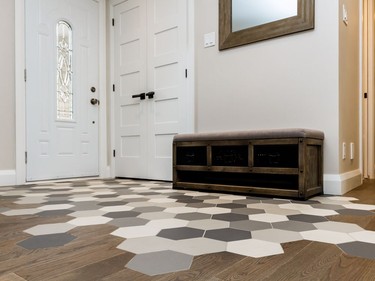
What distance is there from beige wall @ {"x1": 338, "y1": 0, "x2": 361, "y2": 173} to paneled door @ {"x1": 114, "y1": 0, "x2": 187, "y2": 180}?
4.51 ft

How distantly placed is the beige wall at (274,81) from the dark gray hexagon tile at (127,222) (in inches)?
57.8

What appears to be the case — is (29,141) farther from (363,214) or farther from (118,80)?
(363,214)

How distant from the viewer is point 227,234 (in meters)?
1.19

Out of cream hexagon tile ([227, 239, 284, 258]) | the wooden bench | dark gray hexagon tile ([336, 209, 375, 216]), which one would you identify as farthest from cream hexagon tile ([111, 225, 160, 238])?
the wooden bench

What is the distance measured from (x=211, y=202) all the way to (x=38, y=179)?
2.04 m

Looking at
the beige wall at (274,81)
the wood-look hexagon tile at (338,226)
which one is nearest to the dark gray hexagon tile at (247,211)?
the wood-look hexagon tile at (338,226)

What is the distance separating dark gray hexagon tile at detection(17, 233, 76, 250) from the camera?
1043mm

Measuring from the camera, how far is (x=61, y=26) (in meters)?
3.43

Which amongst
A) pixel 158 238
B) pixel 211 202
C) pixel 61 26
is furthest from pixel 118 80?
pixel 158 238

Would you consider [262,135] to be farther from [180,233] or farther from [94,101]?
[94,101]

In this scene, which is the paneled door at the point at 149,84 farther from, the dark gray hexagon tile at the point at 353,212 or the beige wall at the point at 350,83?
the dark gray hexagon tile at the point at 353,212

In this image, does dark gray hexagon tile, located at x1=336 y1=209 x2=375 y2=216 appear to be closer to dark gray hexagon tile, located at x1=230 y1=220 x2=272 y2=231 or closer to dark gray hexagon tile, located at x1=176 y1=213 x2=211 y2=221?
dark gray hexagon tile, located at x1=230 y1=220 x2=272 y2=231

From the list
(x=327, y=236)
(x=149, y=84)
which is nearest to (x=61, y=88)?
(x=149, y=84)

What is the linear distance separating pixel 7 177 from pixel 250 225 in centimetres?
250
